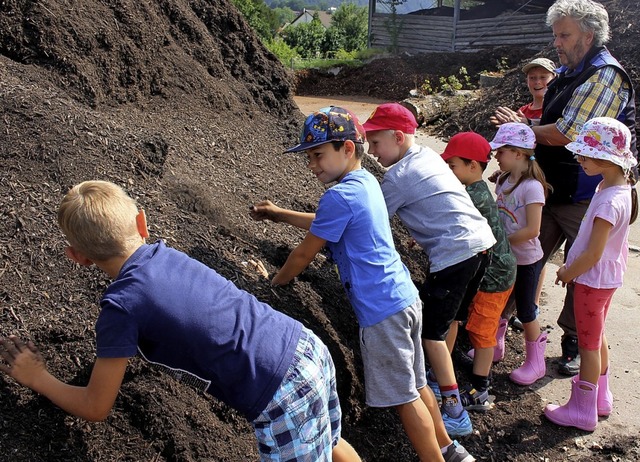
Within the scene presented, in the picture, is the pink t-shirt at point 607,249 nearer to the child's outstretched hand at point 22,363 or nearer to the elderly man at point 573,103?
the elderly man at point 573,103

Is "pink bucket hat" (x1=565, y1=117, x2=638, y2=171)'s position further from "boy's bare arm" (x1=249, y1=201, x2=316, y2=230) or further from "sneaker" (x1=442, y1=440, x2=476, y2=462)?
"sneaker" (x1=442, y1=440, x2=476, y2=462)

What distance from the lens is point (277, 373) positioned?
2.19 m

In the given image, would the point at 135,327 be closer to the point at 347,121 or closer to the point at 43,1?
the point at 347,121

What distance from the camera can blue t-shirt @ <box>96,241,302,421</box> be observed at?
2.01 m

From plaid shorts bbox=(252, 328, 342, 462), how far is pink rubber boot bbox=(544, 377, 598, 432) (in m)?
2.02

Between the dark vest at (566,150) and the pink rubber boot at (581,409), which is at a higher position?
the dark vest at (566,150)

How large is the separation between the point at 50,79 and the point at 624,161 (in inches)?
137

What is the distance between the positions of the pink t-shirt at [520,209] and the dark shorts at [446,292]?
61cm

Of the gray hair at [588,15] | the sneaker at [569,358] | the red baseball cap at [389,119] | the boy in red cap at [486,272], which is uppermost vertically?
the gray hair at [588,15]

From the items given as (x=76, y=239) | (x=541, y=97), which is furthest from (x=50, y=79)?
→ (x=541, y=97)

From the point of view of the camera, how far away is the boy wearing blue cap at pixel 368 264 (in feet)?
9.21

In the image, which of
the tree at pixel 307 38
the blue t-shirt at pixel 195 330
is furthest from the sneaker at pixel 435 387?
the tree at pixel 307 38

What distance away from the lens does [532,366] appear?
169 inches

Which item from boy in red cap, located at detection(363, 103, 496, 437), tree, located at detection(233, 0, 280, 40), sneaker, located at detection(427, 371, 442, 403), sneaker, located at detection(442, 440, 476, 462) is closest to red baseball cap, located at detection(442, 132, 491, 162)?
boy in red cap, located at detection(363, 103, 496, 437)
